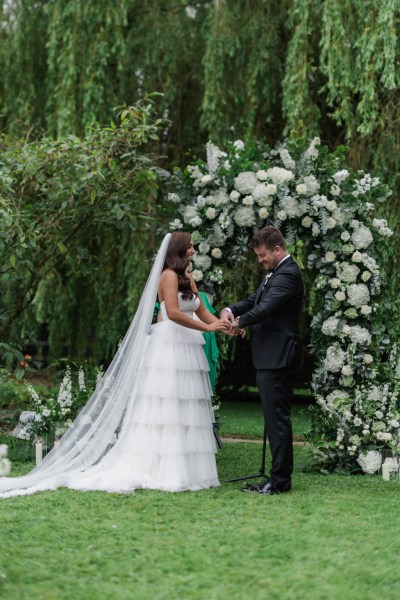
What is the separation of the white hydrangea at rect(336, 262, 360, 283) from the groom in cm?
96

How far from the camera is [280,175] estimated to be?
6.76 m

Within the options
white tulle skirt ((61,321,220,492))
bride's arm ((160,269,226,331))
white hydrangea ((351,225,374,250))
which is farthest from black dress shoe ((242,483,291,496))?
white hydrangea ((351,225,374,250))

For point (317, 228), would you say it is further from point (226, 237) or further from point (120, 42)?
point (120, 42)

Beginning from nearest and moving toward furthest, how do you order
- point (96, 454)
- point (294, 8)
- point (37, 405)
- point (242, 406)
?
point (96, 454) → point (37, 405) → point (294, 8) → point (242, 406)

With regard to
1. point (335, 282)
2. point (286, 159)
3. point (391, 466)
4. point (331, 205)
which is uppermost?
point (286, 159)

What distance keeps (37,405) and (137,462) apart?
1.64 metres

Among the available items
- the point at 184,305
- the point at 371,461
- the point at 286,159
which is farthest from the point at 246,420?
the point at 184,305

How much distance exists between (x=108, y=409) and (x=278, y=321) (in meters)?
1.48

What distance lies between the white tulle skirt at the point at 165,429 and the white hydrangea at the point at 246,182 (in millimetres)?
1375

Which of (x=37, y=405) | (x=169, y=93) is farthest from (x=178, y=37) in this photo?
(x=37, y=405)

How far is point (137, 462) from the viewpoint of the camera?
19.7ft

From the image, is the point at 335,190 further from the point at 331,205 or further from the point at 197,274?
the point at 197,274

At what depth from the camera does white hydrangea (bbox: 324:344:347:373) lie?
22.3 feet

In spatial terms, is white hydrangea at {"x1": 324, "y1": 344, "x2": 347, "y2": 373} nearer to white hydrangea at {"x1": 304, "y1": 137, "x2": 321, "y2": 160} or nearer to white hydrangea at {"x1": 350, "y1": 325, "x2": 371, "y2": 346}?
white hydrangea at {"x1": 350, "y1": 325, "x2": 371, "y2": 346}
